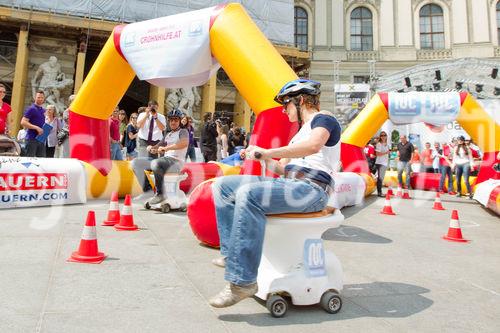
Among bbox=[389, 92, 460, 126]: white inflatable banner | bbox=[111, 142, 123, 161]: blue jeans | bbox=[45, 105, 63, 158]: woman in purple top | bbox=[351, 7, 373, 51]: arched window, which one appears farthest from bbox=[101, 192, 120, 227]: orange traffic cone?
bbox=[351, 7, 373, 51]: arched window

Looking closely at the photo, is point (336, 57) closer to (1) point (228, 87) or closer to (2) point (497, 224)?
(1) point (228, 87)

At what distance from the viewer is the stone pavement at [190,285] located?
212 cm

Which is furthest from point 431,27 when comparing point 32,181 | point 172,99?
point 32,181

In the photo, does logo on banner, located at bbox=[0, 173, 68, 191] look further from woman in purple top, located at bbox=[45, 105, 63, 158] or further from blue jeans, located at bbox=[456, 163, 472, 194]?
blue jeans, located at bbox=[456, 163, 472, 194]

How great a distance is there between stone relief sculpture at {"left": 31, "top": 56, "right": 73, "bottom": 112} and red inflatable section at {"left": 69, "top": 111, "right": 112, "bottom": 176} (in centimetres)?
1579

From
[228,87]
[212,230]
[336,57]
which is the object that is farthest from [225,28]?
[336,57]

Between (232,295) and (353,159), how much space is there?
8.03m

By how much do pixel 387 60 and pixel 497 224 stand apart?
25950 mm

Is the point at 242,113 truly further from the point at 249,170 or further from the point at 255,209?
the point at 255,209

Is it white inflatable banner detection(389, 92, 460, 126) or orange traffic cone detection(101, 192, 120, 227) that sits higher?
white inflatable banner detection(389, 92, 460, 126)

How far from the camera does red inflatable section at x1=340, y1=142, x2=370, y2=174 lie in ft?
31.6

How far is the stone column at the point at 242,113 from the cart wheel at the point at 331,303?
76.4 ft

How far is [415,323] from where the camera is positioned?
225 centimetres

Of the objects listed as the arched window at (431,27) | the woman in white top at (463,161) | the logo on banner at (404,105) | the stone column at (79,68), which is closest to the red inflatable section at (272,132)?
the logo on banner at (404,105)
